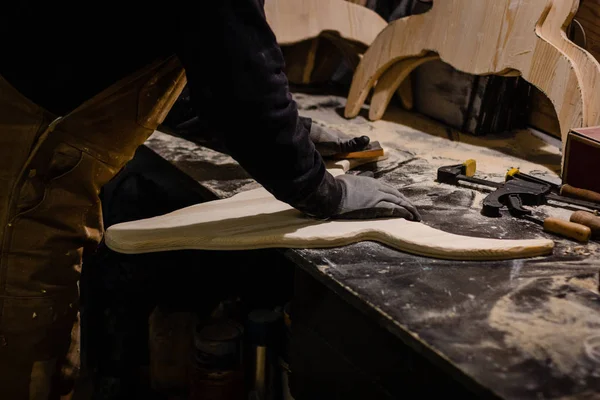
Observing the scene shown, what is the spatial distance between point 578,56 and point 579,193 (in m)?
0.41

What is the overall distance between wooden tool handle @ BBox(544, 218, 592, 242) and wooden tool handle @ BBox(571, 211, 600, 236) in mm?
16

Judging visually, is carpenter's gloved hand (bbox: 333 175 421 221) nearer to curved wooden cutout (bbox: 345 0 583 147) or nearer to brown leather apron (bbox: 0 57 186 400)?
brown leather apron (bbox: 0 57 186 400)

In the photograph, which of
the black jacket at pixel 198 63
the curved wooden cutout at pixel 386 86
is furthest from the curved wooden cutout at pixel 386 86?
the black jacket at pixel 198 63

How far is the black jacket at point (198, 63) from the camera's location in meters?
1.06

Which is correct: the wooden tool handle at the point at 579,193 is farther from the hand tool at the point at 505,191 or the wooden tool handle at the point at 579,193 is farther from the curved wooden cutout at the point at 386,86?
the curved wooden cutout at the point at 386,86

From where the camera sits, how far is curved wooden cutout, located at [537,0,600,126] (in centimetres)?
166

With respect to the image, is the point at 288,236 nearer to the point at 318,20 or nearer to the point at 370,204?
the point at 370,204

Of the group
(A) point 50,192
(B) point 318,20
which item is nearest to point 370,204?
(A) point 50,192

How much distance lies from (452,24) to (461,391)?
4.46ft

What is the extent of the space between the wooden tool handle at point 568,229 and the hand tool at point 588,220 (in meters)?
0.02

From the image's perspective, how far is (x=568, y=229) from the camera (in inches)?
52.9

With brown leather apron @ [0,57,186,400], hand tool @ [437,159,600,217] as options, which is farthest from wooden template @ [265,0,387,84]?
brown leather apron @ [0,57,186,400]

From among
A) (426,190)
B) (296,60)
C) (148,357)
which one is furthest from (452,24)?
(148,357)

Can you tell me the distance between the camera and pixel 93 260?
2.00 m
